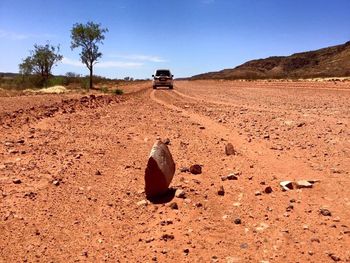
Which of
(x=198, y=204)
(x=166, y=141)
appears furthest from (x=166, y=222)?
(x=166, y=141)

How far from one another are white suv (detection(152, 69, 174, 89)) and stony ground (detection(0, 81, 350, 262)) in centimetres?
3144

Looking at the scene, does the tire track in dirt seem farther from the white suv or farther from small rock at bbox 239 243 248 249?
the white suv

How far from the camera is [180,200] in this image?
19.5 feet

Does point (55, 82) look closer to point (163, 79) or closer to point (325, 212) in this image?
point (163, 79)

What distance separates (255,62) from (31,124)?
18280 centimetres

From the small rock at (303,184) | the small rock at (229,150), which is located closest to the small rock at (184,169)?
the small rock at (229,150)

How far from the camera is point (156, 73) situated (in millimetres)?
42969

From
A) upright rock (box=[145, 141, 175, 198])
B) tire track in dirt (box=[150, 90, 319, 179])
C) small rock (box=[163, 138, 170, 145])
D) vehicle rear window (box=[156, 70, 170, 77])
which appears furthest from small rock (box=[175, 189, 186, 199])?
vehicle rear window (box=[156, 70, 170, 77])

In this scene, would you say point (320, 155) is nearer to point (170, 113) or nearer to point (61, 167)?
point (61, 167)

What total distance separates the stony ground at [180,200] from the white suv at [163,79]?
3144cm

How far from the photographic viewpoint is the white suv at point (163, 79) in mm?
41688

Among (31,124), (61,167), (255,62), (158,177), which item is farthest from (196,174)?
(255,62)

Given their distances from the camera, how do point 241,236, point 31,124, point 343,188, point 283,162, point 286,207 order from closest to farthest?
point 241,236 → point 286,207 → point 343,188 → point 283,162 → point 31,124

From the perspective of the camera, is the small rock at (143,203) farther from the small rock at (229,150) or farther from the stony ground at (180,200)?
the small rock at (229,150)
